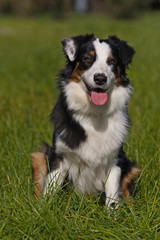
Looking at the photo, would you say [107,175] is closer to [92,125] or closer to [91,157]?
→ [91,157]

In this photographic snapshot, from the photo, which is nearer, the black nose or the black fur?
the black nose

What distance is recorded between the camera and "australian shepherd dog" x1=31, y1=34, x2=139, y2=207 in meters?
2.98

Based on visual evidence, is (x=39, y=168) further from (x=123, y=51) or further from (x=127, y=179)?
(x=123, y=51)

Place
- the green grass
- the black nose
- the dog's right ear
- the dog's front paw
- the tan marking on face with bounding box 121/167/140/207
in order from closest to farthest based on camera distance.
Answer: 1. the green grass
2. the dog's front paw
3. the black nose
4. the dog's right ear
5. the tan marking on face with bounding box 121/167/140/207

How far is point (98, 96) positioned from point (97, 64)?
0.90 ft

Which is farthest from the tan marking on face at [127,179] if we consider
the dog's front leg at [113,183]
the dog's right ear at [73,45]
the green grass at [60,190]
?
the dog's right ear at [73,45]

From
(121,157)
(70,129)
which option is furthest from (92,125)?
(121,157)

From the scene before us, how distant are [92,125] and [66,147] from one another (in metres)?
0.32

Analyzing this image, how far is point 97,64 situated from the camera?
9.64 ft

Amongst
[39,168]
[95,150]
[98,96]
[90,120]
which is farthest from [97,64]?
[39,168]

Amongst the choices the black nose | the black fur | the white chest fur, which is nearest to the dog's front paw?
the white chest fur

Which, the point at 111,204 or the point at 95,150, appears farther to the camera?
the point at 95,150

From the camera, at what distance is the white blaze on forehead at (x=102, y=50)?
9.82 feet

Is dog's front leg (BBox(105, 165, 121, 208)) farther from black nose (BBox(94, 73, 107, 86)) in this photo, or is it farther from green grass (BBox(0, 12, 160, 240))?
black nose (BBox(94, 73, 107, 86))
